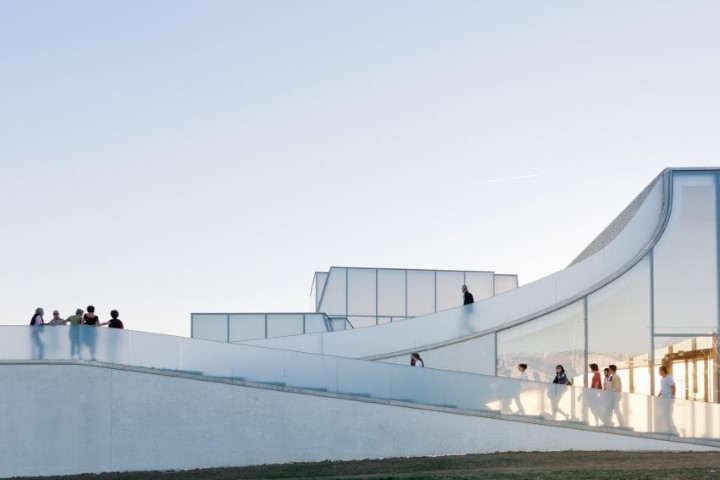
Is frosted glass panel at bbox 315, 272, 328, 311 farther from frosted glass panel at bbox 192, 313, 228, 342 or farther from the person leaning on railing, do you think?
the person leaning on railing

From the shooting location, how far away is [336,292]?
4978cm

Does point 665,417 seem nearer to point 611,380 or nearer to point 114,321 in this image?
point 611,380

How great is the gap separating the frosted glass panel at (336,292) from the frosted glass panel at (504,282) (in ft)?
22.7

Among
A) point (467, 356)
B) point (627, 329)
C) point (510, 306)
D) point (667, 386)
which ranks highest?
point (510, 306)

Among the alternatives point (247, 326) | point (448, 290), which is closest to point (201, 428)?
point (247, 326)

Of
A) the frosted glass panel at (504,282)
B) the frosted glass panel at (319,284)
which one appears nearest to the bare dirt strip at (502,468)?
the frosted glass panel at (319,284)

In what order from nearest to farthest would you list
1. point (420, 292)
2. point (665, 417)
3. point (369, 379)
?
point (665, 417)
point (369, 379)
point (420, 292)

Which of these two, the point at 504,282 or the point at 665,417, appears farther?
the point at 504,282

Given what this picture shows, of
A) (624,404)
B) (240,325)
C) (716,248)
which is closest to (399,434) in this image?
(624,404)

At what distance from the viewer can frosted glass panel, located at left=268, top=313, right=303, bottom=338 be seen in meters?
47.4

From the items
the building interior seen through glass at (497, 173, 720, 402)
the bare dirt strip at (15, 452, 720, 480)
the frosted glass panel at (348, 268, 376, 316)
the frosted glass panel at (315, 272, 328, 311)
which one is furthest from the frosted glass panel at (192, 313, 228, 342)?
the bare dirt strip at (15, 452, 720, 480)

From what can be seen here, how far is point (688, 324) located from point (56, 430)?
46.0 feet

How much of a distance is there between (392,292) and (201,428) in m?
25.2

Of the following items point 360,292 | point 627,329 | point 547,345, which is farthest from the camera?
point 360,292
